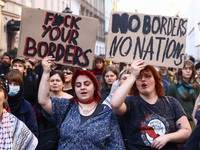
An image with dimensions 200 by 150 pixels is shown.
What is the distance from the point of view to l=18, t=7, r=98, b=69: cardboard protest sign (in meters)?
3.63

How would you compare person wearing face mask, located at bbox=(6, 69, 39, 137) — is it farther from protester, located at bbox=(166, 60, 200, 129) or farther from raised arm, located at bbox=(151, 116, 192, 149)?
protester, located at bbox=(166, 60, 200, 129)

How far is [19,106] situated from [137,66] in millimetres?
1779

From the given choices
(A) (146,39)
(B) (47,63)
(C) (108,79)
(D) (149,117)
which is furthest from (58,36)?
(C) (108,79)

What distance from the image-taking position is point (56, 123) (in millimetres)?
3297

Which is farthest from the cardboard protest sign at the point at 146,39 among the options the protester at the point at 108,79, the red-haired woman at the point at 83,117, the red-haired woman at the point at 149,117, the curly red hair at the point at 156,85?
→ the protester at the point at 108,79

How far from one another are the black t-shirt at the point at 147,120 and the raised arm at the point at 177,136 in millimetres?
50

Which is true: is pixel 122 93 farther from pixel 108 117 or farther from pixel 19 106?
pixel 19 106

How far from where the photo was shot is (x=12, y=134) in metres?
3.01

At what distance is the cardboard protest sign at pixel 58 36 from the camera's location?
363 cm

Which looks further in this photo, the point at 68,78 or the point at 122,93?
the point at 68,78

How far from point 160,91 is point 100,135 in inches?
33.9

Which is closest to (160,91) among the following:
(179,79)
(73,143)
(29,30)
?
(73,143)

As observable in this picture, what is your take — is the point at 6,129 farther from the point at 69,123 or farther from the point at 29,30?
the point at 29,30

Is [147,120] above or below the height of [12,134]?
above
